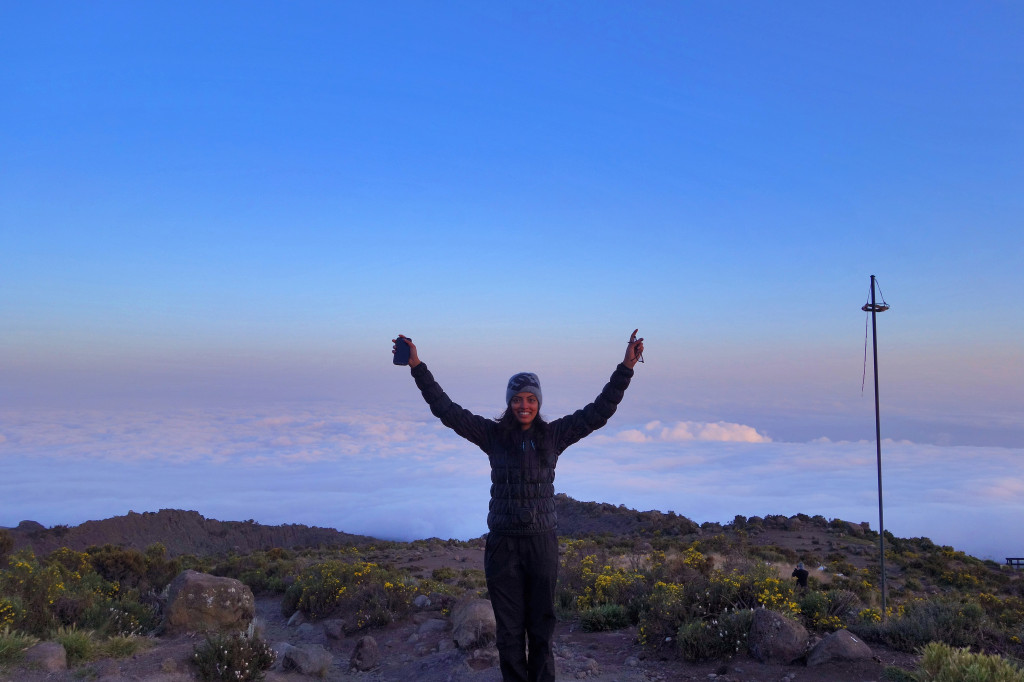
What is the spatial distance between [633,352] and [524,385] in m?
0.89

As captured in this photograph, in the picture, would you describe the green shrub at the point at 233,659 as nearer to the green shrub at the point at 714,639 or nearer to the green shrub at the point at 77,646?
the green shrub at the point at 77,646

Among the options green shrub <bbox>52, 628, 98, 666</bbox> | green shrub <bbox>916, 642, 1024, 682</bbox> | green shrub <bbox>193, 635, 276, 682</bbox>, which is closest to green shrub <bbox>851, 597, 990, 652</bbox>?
green shrub <bbox>916, 642, 1024, 682</bbox>

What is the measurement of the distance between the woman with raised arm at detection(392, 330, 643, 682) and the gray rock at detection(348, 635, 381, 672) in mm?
4486

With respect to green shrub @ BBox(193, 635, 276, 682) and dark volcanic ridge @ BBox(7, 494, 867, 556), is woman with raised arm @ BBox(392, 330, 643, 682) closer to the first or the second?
green shrub @ BBox(193, 635, 276, 682)

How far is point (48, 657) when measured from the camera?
288 inches

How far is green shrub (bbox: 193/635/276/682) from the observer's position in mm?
7191

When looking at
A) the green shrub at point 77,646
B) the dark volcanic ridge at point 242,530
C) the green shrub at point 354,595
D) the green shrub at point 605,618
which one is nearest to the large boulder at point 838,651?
the green shrub at point 605,618

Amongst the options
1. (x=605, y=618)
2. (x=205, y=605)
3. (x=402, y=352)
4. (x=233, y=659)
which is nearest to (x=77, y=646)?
(x=233, y=659)

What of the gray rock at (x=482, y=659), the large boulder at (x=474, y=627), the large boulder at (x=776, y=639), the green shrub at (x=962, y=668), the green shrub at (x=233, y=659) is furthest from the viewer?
the large boulder at (x=474, y=627)

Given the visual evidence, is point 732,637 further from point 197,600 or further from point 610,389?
point 197,600

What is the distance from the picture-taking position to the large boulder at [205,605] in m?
9.59

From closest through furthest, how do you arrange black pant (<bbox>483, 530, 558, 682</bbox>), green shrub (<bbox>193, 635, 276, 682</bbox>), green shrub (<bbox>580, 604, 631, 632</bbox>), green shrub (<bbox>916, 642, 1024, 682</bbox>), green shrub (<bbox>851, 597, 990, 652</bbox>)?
black pant (<bbox>483, 530, 558, 682</bbox>)
green shrub (<bbox>916, 642, 1024, 682</bbox>)
green shrub (<bbox>193, 635, 276, 682</bbox>)
green shrub (<bbox>851, 597, 990, 652</bbox>)
green shrub (<bbox>580, 604, 631, 632</bbox>)

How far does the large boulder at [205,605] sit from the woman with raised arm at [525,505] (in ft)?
20.7

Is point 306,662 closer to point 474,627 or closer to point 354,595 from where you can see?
point 474,627
